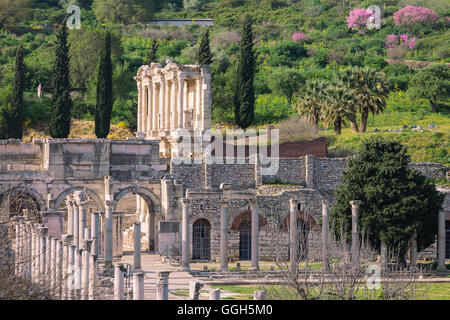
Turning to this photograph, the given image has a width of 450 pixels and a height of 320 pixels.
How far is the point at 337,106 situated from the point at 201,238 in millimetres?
17903

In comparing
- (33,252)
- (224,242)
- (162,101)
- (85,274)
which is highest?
(162,101)

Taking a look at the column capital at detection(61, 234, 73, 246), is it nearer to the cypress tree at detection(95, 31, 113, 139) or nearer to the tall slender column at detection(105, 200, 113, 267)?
the tall slender column at detection(105, 200, 113, 267)

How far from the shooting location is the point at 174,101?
62.7 m

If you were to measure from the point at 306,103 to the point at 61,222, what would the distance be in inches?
949

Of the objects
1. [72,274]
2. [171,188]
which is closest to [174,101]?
[171,188]

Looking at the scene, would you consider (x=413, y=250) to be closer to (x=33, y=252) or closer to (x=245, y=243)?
(x=245, y=243)

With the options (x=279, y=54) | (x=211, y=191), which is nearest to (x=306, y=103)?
(x=211, y=191)

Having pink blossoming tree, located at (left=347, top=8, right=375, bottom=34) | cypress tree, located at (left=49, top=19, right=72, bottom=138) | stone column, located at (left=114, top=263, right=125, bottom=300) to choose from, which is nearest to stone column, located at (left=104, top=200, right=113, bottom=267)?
stone column, located at (left=114, top=263, right=125, bottom=300)

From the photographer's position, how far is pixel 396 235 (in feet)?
156

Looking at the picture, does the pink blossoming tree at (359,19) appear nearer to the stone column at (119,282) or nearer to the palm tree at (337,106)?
the palm tree at (337,106)

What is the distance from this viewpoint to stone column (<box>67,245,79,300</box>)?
93.1 ft

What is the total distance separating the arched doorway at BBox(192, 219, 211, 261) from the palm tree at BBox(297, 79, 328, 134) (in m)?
16.9

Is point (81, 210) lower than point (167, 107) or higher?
lower

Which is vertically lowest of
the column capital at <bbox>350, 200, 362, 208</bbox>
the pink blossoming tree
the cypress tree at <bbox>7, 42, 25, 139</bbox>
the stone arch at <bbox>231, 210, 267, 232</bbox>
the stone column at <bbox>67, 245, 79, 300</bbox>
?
the stone arch at <bbox>231, 210, 267, 232</bbox>
